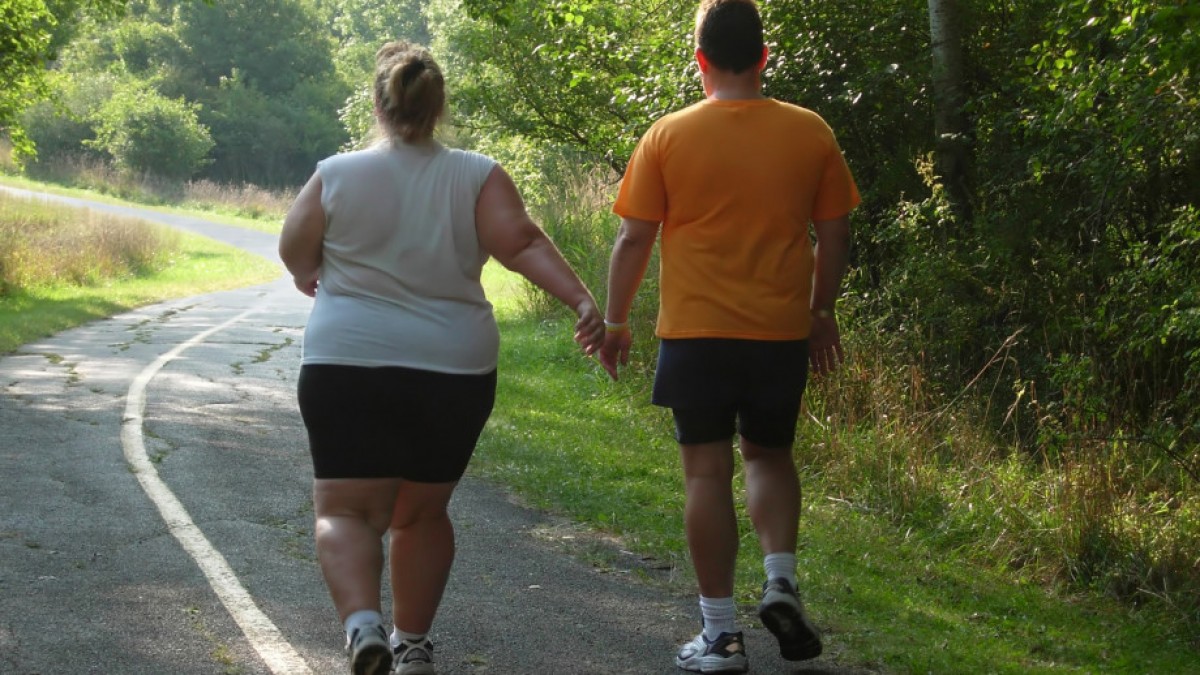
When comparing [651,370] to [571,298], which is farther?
[651,370]

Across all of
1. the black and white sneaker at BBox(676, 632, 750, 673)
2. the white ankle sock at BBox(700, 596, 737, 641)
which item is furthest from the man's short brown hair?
the black and white sneaker at BBox(676, 632, 750, 673)

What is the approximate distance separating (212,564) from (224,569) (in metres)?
0.12

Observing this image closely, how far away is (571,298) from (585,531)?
3.25 m

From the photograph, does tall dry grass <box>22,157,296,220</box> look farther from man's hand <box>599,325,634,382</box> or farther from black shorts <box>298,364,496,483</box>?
black shorts <box>298,364,496,483</box>

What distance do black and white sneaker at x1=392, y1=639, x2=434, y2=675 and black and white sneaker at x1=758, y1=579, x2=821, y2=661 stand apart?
1.11 m

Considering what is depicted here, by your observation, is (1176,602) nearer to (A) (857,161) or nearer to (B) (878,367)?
(B) (878,367)

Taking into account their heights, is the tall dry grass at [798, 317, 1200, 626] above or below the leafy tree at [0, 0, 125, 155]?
below

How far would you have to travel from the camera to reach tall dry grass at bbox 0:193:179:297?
2580 centimetres

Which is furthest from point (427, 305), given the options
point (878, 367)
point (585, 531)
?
point (878, 367)

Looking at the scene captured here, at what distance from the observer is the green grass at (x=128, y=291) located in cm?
1916

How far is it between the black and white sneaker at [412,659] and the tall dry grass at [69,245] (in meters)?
21.0

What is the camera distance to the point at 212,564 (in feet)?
21.2

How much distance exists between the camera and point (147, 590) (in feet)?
19.5

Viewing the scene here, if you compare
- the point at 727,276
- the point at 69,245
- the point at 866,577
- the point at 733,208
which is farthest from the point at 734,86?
the point at 69,245
